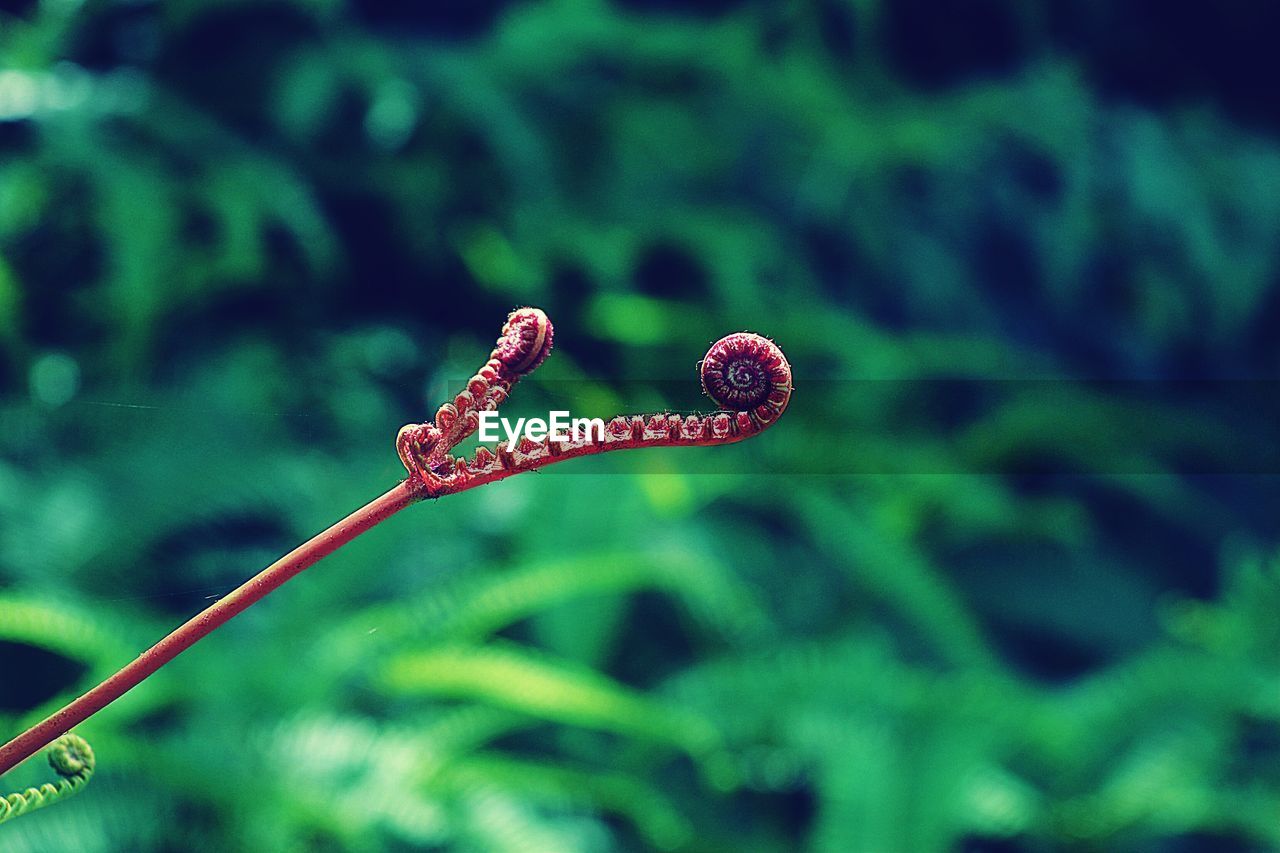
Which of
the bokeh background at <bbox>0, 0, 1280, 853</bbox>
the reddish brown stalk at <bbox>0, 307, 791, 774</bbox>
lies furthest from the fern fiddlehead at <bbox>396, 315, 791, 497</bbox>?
the bokeh background at <bbox>0, 0, 1280, 853</bbox>

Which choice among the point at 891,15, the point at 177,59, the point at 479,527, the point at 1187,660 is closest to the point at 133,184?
the point at 177,59

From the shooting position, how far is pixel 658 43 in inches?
69.3

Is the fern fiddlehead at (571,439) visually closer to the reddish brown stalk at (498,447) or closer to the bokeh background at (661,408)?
the reddish brown stalk at (498,447)

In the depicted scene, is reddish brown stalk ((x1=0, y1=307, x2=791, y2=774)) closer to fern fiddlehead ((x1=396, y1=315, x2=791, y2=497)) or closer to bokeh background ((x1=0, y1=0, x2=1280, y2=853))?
fern fiddlehead ((x1=396, y1=315, x2=791, y2=497))

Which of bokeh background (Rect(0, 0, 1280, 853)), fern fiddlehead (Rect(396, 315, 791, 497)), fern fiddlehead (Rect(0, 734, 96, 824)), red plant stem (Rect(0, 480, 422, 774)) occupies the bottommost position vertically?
fern fiddlehead (Rect(0, 734, 96, 824))

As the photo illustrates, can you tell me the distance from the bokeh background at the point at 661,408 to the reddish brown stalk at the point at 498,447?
0.77 metres

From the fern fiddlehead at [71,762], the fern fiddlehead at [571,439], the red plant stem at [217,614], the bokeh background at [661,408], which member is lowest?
the fern fiddlehead at [71,762]

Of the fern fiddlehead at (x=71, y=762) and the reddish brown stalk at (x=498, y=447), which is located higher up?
the reddish brown stalk at (x=498, y=447)

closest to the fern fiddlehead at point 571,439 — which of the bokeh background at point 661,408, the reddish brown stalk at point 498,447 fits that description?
the reddish brown stalk at point 498,447

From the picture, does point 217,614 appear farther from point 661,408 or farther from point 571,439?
point 661,408

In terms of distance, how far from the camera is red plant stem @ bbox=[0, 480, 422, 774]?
17 cm

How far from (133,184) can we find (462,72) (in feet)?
1.65

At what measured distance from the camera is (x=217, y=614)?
176 millimetres

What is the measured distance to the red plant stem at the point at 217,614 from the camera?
0.55 feet
